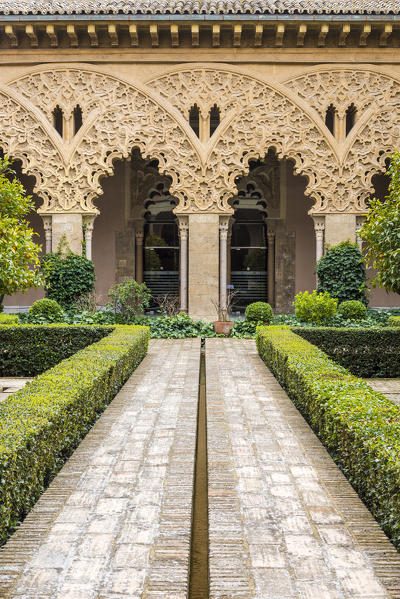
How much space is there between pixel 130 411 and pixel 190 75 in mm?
10738

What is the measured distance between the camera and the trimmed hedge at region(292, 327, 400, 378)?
9.36 metres

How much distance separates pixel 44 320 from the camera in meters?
12.9

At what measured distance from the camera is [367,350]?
9.41m

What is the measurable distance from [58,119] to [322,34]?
7028mm

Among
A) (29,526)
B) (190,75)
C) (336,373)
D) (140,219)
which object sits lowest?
(29,526)

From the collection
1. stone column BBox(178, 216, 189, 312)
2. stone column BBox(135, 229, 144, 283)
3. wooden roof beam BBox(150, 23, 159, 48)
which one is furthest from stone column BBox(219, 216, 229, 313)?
wooden roof beam BBox(150, 23, 159, 48)

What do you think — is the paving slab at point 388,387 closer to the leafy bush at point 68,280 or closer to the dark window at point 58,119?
the leafy bush at point 68,280

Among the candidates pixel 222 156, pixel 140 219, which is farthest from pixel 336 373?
pixel 140 219

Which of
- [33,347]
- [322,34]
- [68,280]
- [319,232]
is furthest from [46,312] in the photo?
[322,34]

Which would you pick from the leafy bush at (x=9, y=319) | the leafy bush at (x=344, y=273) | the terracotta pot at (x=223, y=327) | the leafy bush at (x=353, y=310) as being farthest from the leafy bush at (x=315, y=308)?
the leafy bush at (x=9, y=319)

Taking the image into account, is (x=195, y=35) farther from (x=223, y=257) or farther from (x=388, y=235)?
(x=388, y=235)

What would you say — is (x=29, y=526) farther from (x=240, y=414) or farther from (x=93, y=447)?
(x=240, y=414)

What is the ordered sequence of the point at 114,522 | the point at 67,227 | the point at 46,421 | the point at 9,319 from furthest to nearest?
1. the point at 67,227
2. the point at 9,319
3. the point at 46,421
4. the point at 114,522

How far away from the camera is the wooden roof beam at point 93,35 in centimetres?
1380
